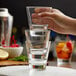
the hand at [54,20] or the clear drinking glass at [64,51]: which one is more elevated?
the hand at [54,20]

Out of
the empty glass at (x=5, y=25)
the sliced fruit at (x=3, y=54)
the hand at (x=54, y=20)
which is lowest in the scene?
the sliced fruit at (x=3, y=54)

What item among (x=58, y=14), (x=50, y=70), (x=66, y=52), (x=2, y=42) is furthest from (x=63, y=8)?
(x=50, y=70)

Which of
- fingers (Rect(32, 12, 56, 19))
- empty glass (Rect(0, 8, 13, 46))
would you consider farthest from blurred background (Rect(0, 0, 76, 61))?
Result: fingers (Rect(32, 12, 56, 19))

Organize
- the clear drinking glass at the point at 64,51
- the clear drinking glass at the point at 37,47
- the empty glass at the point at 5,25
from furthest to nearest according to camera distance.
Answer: the empty glass at the point at 5,25 < the clear drinking glass at the point at 64,51 < the clear drinking glass at the point at 37,47

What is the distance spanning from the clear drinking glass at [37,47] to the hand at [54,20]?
0.18 ft

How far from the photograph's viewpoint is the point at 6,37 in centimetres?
219

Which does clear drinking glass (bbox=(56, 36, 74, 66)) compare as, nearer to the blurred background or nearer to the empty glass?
the empty glass

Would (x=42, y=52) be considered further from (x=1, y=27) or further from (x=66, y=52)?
(x=1, y=27)

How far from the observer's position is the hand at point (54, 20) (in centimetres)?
99

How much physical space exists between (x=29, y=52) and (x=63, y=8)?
127 inches

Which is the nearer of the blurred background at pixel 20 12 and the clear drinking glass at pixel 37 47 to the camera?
the clear drinking glass at pixel 37 47

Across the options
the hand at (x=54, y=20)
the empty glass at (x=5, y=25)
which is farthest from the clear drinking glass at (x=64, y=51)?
the empty glass at (x=5, y=25)

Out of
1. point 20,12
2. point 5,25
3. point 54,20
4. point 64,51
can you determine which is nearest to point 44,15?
point 54,20

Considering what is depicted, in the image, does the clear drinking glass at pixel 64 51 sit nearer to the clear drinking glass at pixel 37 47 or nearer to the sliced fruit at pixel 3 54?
the sliced fruit at pixel 3 54
